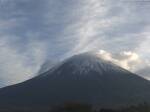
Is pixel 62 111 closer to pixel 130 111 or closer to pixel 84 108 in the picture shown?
pixel 84 108

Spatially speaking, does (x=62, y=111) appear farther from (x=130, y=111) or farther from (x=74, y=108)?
(x=130, y=111)

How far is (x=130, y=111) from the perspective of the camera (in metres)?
118

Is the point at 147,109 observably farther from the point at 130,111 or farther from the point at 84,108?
the point at 84,108

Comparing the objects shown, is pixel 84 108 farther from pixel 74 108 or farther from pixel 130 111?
pixel 130 111

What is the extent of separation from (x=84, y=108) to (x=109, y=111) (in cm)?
636

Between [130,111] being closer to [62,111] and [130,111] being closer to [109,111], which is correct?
[109,111]

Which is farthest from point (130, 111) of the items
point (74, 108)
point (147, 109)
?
point (74, 108)

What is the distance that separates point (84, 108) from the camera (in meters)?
120

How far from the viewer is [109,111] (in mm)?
118500

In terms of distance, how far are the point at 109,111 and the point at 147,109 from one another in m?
9.58

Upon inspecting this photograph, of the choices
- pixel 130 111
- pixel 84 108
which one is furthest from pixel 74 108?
pixel 130 111

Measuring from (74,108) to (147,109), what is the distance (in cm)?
1782

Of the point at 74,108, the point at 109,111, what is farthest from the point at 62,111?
the point at 109,111

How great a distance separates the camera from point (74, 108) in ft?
388
